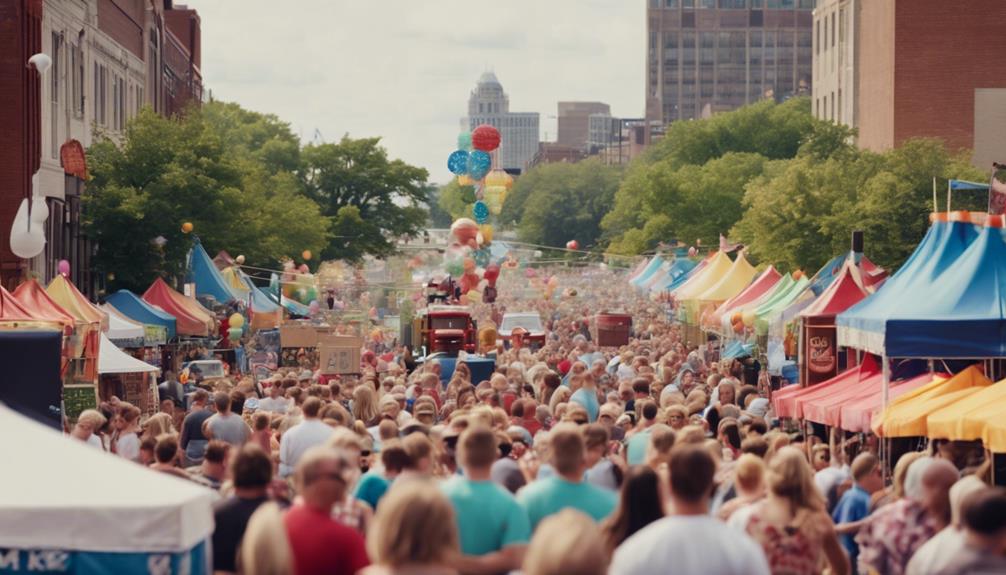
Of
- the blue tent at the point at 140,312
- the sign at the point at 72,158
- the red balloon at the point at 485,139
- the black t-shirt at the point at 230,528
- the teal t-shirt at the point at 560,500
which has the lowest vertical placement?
the black t-shirt at the point at 230,528

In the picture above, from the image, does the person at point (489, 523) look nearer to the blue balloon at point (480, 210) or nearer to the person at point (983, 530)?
the person at point (983, 530)

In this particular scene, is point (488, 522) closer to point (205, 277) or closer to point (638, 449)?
point (638, 449)

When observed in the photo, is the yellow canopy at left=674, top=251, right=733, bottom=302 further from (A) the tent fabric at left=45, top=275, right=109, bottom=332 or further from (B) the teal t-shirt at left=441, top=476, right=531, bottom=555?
(B) the teal t-shirt at left=441, top=476, right=531, bottom=555

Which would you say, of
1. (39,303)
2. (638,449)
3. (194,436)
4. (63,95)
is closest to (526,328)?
(63,95)

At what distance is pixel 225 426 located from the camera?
57.7 ft

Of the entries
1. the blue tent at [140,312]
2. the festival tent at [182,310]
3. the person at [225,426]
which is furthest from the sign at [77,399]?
the festival tent at [182,310]

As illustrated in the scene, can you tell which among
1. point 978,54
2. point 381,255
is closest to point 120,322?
point 978,54

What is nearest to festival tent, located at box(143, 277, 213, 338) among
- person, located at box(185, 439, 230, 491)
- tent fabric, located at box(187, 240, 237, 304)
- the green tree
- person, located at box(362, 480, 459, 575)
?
tent fabric, located at box(187, 240, 237, 304)

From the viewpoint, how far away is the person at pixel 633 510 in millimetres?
9383

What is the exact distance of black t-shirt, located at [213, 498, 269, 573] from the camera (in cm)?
951

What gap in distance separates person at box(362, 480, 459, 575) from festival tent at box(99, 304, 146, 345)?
2576 cm

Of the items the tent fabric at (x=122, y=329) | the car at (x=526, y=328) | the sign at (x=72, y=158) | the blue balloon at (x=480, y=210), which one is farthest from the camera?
the car at (x=526, y=328)

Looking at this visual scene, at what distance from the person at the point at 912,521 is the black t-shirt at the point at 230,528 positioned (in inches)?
133

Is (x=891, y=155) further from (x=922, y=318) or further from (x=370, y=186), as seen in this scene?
(x=370, y=186)
